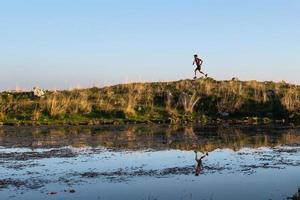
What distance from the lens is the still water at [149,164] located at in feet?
49.9

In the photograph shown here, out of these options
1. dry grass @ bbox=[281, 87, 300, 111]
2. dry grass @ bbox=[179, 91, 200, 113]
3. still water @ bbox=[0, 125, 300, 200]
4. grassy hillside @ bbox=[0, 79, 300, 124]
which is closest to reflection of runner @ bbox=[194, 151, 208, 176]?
still water @ bbox=[0, 125, 300, 200]

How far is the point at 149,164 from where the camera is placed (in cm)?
2019

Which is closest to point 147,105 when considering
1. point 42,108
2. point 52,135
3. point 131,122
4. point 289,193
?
point 131,122

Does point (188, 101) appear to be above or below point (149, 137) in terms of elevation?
above

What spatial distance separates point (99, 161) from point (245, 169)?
5.68m

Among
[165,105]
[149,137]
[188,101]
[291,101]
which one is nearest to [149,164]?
[149,137]

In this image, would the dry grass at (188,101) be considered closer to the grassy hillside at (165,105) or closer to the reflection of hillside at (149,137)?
the grassy hillside at (165,105)

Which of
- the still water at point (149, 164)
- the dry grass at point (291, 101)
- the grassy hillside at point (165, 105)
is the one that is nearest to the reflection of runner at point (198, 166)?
the still water at point (149, 164)

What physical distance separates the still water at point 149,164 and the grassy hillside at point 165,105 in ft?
25.9

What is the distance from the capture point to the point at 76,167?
19.6 metres

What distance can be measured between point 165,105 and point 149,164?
78.8 ft

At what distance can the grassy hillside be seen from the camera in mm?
41094

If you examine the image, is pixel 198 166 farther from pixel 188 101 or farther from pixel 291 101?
pixel 291 101

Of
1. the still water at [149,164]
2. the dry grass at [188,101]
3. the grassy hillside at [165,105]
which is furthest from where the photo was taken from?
the dry grass at [188,101]
